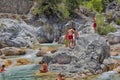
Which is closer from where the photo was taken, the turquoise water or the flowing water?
the flowing water

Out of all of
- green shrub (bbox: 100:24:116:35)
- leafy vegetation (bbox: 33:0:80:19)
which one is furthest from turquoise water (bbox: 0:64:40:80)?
leafy vegetation (bbox: 33:0:80:19)

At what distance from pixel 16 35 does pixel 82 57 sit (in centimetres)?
1916

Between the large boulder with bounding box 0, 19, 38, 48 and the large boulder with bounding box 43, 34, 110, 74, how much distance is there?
44.5ft

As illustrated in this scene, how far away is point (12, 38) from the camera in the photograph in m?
43.7

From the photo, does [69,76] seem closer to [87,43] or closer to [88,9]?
[87,43]

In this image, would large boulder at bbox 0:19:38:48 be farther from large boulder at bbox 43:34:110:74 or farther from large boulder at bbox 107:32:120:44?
large boulder at bbox 43:34:110:74

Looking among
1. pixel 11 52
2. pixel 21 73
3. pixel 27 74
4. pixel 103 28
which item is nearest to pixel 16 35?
pixel 11 52

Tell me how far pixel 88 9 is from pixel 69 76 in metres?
36.0

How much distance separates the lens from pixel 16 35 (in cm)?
4509

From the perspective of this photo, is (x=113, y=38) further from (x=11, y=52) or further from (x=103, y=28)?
(x=11, y=52)

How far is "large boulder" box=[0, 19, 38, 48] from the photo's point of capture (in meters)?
42.4

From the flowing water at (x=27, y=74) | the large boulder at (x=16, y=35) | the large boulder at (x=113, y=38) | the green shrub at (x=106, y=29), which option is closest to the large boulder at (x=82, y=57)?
the flowing water at (x=27, y=74)

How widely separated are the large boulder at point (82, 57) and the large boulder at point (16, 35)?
13.5 meters

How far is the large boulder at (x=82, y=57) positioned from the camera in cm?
2642
